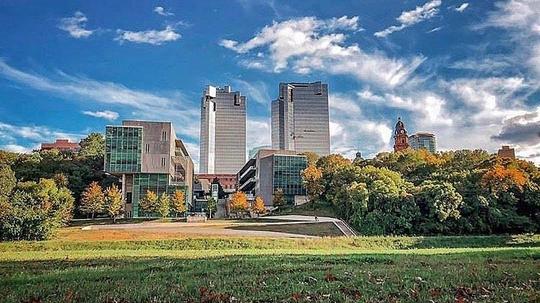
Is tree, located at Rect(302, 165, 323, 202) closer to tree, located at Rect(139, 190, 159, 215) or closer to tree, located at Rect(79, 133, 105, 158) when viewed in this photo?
tree, located at Rect(139, 190, 159, 215)

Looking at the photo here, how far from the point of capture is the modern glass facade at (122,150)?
77812 millimetres

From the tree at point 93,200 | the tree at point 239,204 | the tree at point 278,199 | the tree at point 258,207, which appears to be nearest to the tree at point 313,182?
the tree at point 278,199

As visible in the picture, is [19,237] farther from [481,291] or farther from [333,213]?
[333,213]

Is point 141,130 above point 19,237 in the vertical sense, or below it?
above

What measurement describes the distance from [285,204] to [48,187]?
46033mm

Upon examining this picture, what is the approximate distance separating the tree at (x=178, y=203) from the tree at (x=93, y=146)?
2993 centimetres

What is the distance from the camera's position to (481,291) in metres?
7.66

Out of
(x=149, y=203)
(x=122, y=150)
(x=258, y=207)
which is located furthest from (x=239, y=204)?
(x=122, y=150)

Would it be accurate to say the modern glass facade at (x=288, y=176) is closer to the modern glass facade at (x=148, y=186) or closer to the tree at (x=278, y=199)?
the tree at (x=278, y=199)

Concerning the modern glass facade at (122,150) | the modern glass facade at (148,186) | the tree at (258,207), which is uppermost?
the modern glass facade at (122,150)

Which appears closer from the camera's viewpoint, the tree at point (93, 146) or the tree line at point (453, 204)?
the tree line at point (453, 204)

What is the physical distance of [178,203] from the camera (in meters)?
76.9

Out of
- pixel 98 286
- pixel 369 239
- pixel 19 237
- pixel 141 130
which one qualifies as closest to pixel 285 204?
pixel 141 130

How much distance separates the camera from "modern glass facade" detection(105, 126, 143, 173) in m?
77.8
